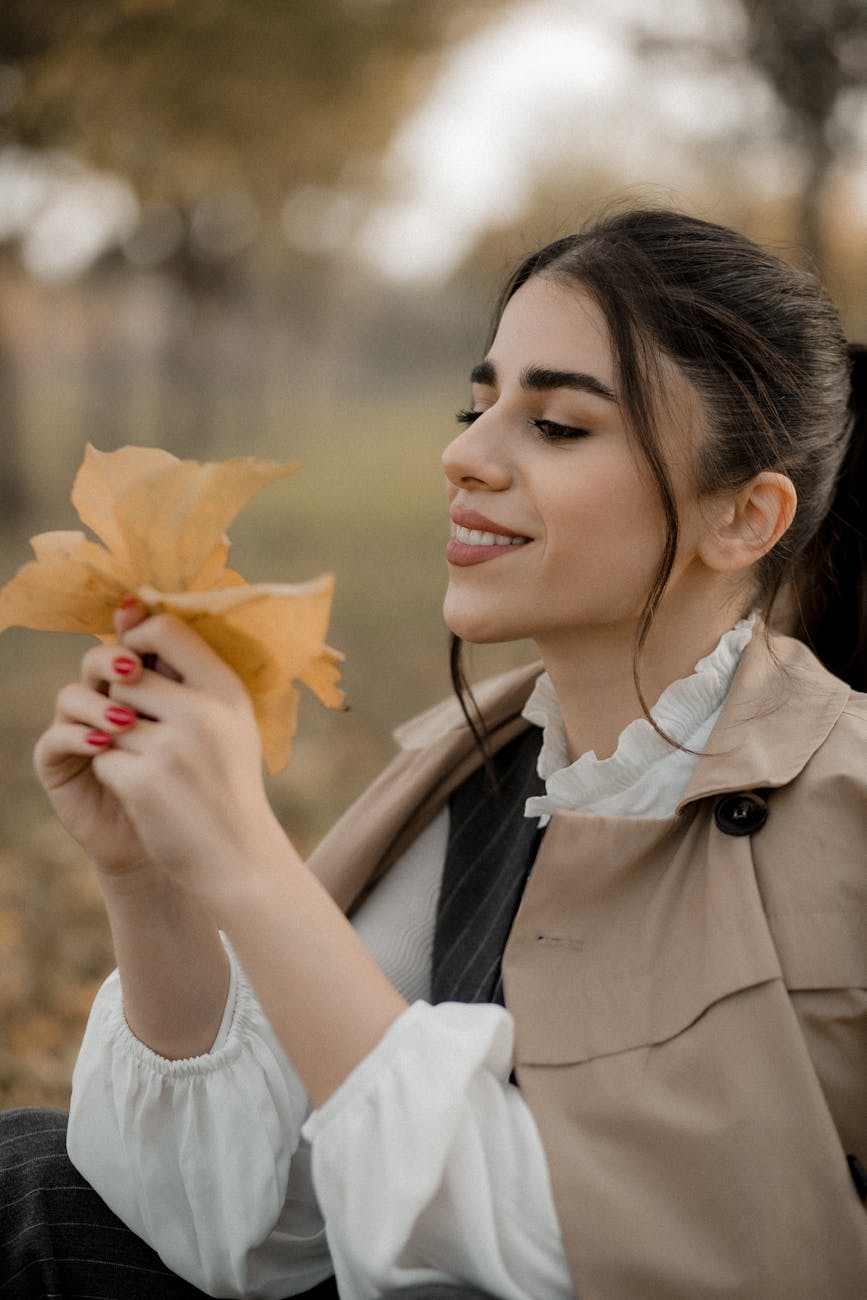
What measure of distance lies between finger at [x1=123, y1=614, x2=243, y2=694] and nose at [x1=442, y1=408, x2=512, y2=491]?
22.9 inches

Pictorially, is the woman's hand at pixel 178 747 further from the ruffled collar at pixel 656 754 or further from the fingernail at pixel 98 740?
the ruffled collar at pixel 656 754

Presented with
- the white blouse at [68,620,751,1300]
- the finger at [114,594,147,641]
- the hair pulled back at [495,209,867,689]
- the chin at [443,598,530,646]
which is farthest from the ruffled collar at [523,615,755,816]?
the finger at [114,594,147,641]

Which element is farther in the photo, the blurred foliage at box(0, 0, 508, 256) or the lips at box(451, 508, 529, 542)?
the blurred foliage at box(0, 0, 508, 256)

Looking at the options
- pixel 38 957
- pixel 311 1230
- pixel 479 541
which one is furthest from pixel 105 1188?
pixel 38 957

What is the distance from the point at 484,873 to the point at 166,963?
59 centimetres

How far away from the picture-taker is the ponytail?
224cm

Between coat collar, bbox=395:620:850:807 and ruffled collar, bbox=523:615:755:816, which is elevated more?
coat collar, bbox=395:620:850:807

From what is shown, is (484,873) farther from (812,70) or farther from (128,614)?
(812,70)

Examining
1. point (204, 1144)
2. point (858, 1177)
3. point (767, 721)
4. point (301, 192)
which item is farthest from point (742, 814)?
point (301, 192)

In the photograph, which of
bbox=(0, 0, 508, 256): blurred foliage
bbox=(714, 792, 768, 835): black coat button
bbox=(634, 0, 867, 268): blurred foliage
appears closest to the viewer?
bbox=(714, 792, 768, 835): black coat button

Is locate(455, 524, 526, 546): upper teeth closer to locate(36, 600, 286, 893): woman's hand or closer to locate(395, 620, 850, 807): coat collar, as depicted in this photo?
locate(395, 620, 850, 807): coat collar

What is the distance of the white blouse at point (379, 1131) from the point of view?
4.58 ft

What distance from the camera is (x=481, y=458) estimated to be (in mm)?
1809

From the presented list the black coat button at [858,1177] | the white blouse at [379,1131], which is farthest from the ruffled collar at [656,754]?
the black coat button at [858,1177]
